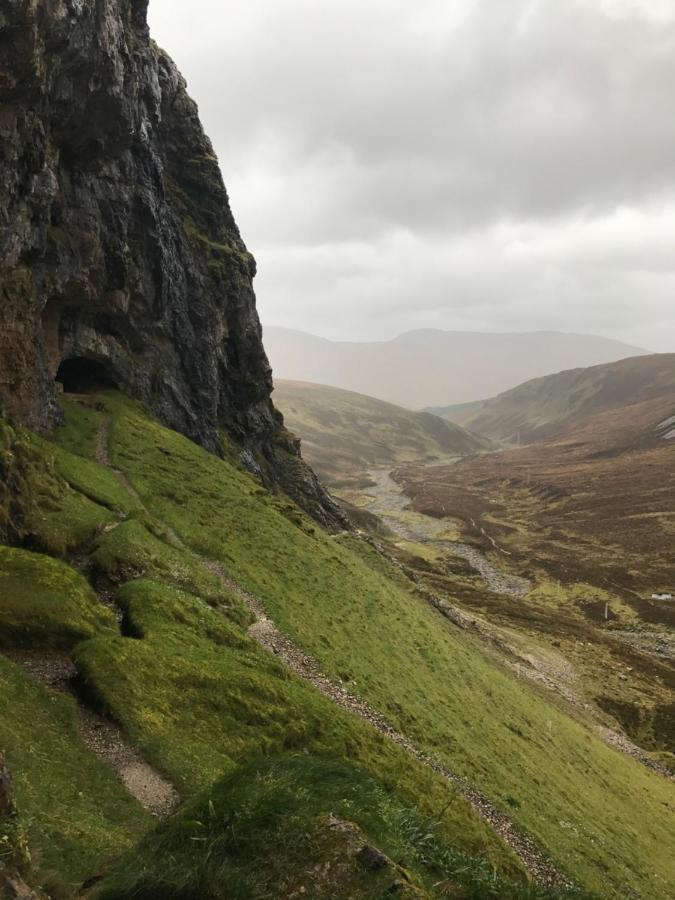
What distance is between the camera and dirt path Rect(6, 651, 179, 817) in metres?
16.7

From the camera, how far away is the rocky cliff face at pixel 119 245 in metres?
40.8

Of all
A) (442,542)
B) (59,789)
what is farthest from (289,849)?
(442,542)

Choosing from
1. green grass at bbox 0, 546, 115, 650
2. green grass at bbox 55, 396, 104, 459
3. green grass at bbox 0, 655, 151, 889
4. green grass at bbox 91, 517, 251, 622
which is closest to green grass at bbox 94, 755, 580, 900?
green grass at bbox 0, 655, 151, 889

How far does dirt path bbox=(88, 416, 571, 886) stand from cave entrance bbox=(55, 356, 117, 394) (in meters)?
34.7

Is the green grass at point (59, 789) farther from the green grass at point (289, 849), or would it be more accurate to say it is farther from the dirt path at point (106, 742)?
the green grass at point (289, 849)

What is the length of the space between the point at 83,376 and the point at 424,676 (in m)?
52.9

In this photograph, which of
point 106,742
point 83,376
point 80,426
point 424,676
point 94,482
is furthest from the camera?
point 83,376

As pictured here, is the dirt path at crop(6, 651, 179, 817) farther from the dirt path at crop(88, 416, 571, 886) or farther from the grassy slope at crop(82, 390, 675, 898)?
the grassy slope at crop(82, 390, 675, 898)

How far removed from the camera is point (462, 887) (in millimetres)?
11891

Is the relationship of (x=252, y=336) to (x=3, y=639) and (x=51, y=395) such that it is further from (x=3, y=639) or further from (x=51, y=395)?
(x=3, y=639)

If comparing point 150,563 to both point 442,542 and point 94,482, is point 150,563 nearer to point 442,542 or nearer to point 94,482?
point 94,482

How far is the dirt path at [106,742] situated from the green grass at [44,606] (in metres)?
0.69

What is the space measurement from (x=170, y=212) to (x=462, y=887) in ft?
261

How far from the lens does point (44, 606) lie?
22.0 metres
